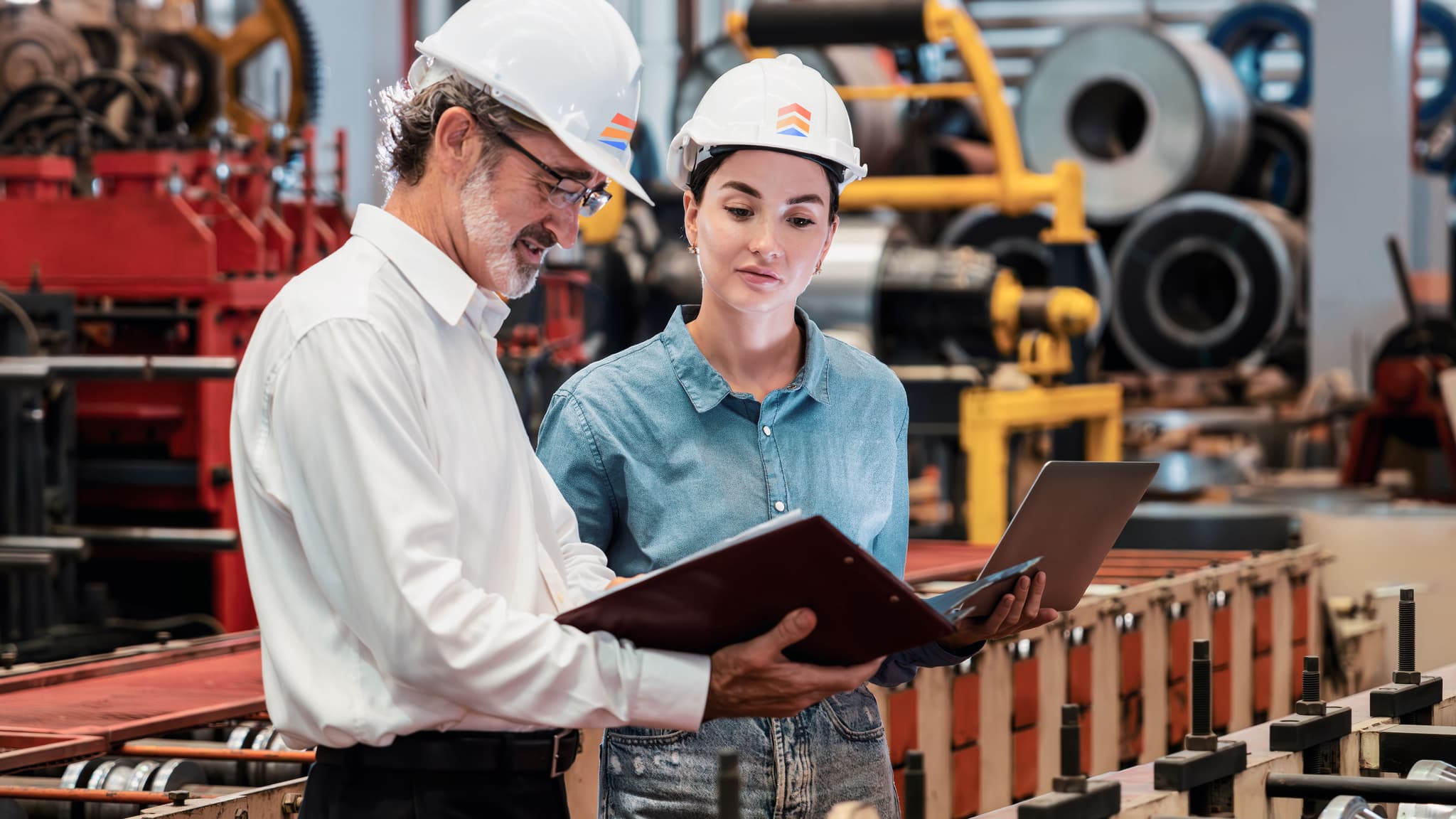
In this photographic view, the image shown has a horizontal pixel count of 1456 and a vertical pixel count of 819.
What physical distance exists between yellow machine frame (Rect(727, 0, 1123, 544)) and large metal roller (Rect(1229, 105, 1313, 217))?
15.3ft

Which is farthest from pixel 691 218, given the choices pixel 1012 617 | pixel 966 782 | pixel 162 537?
pixel 162 537

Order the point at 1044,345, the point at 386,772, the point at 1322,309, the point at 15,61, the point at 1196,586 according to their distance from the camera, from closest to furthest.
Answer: the point at 386,772 → the point at 1196,586 → the point at 1044,345 → the point at 15,61 → the point at 1322,309

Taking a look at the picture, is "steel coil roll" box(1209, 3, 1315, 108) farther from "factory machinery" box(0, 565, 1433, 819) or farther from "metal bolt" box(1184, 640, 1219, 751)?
"metal bolt" box(1184, 640, 1219, 751)

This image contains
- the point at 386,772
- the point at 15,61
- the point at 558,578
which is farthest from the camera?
the point at 15,61

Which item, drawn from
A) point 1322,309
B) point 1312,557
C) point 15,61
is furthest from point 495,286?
point 1322,309

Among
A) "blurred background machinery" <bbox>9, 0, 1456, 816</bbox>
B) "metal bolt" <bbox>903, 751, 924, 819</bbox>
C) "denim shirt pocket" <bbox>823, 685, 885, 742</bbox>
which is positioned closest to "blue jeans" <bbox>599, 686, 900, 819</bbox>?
"denim shirt pocket" <bbox>823, 685, 885, 742</bbox>

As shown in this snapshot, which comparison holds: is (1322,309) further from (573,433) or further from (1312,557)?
(573,433)

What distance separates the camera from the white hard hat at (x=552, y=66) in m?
1.48

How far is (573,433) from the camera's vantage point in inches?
71.1

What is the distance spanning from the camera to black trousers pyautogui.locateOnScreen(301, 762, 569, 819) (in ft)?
4.75

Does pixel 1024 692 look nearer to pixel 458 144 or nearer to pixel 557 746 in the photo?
pixel 557 746

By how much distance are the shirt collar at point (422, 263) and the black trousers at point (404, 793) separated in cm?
40

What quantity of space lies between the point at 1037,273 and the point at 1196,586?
5.78 m

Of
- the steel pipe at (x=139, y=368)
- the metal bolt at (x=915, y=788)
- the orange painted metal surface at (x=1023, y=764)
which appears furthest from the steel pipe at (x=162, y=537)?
the metal bolt at (x=915, y=788)
